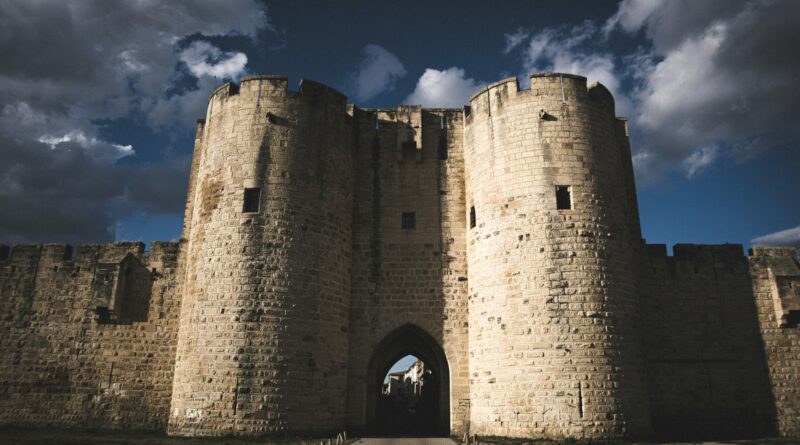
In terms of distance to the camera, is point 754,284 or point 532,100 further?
point 754,284

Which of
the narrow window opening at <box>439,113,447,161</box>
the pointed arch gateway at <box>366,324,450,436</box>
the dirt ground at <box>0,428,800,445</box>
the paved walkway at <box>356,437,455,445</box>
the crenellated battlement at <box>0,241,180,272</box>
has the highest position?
the narrow window opening at <box>439,113,447,161</box>

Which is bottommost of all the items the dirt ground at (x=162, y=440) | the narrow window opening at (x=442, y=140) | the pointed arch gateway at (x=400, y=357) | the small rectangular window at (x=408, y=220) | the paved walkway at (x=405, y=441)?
the paved walkway at (x=405, y=441)

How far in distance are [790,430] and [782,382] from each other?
4.15 ft

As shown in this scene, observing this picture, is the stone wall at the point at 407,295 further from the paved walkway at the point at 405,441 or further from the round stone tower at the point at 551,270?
the paved walkway at the point at 405,441

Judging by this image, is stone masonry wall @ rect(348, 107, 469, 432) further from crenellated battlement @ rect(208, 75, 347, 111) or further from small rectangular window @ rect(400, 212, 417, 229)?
crenellated battlement @ rect(208, 75, 347, 111)

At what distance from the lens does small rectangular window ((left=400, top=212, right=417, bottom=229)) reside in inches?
635

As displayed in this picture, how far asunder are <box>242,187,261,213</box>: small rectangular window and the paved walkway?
6.53m

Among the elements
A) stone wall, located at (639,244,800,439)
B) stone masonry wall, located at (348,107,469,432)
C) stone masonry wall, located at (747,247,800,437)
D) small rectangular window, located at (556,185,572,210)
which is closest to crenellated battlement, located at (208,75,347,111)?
stone masonry wall, located at (348,107,469,432)

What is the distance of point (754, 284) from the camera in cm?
1588

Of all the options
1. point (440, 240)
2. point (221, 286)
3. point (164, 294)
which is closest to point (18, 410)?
point (164, 294)

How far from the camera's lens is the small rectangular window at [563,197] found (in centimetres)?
Result: 1382

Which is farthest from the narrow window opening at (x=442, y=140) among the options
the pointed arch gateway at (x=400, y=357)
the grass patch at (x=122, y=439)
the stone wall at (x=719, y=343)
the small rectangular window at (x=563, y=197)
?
the grass patch at (x=122, y=439)

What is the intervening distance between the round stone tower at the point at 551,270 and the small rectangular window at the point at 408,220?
1773mm

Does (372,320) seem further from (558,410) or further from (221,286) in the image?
(558,410)
